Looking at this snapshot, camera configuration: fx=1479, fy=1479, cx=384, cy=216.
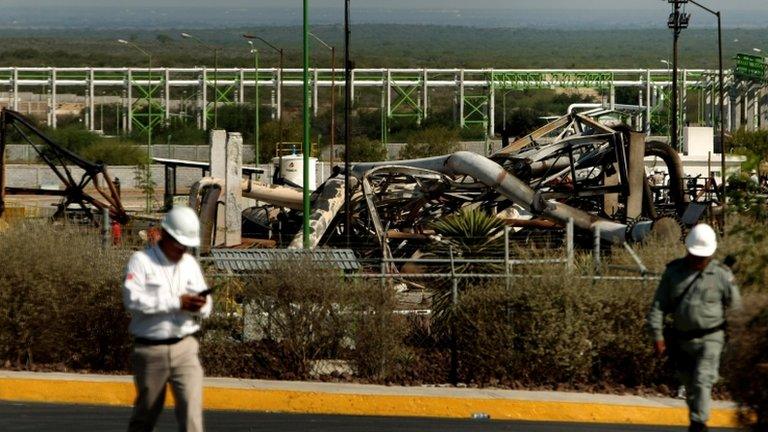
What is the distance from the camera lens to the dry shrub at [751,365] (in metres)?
9.14

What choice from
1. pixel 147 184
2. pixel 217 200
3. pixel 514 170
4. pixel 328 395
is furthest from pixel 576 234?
pixel 147 184

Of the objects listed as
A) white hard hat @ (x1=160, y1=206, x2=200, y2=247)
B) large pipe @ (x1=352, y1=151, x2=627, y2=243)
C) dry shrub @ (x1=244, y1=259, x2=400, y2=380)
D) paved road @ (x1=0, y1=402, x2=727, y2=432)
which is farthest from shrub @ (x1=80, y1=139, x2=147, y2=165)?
white hard hat @ (x1=160, y1=206, x2=200, y2=247)

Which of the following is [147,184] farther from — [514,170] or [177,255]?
[177,255]

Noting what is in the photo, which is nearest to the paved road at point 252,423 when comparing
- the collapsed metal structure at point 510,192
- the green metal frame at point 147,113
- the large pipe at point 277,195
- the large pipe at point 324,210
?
the collapsed metal structure at point 510,192

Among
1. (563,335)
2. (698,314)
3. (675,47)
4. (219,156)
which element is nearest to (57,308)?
(563,335)

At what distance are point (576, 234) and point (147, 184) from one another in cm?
2557

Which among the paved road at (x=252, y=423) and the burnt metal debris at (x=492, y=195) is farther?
the burnt metal debris at (x=492, y=195)

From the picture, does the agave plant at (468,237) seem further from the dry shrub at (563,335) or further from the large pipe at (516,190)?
the dry shrub at (563,335)

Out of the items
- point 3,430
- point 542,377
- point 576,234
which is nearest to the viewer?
point 3,430

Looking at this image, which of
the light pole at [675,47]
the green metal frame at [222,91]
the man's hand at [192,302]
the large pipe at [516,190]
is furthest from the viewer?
the green metal frame at [222,91]

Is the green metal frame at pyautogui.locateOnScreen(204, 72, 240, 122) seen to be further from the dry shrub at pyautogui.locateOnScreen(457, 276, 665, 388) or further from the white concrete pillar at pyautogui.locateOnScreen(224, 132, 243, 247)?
the dry shrub at pyautogui.locateOnScreen(457, 276, 665, 388)

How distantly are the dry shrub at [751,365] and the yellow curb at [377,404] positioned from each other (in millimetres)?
3679

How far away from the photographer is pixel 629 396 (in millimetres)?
14016

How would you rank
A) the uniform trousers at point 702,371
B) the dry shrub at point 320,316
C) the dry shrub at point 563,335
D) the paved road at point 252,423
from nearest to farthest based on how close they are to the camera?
the uniform trousers at point 702,371 → the paved road at point 252,423 → the dry shrub at point 563,335 → the dry shrub at point 320,316
